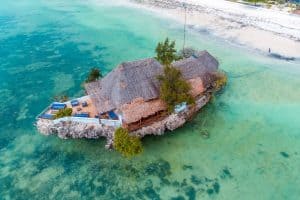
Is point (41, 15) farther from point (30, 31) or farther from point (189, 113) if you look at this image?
point (189, 113)

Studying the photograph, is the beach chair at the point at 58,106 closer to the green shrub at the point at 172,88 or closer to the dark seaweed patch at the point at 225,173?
the green shrub at the point at 172,88

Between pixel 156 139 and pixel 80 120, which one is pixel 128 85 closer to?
pixel 80 120

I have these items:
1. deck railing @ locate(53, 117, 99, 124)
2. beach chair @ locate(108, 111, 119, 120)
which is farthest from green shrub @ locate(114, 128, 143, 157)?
deck railing @ locate(53, 117, 99, 124)

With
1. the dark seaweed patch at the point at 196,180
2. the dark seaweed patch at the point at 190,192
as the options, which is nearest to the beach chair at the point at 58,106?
the dark seaweed patch at the point at 196,180

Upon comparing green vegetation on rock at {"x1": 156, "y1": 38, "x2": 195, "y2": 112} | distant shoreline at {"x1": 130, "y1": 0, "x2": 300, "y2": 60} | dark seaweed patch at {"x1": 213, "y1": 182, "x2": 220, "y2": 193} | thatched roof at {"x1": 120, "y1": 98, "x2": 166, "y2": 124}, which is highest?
distant shoreline at {"x1": 130, "y1": 0, "x2": 300, "y2": 60}

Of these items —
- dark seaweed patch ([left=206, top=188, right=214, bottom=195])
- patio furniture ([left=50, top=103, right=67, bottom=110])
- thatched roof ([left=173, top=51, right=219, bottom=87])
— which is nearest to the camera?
dark seaweed patch ([left=206, top=188, right=214, bottom=195])

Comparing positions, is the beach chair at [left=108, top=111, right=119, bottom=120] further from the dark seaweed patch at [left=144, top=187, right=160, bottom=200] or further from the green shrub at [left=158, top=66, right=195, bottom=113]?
the dark seaweed patch at [left=144, top=187, right=160, bottom=200]

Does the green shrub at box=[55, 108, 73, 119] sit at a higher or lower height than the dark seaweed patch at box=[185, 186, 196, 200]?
higher

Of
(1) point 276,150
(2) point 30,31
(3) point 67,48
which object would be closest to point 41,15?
(2) point 30,31
